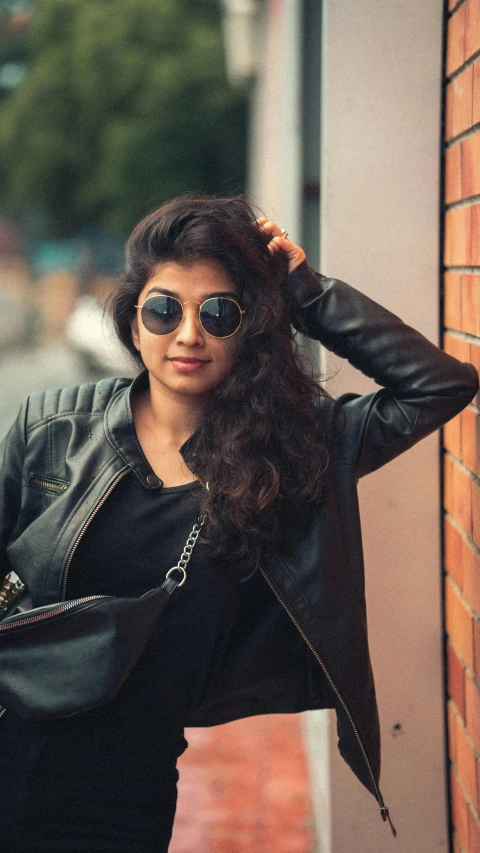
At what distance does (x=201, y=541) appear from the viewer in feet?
6.69

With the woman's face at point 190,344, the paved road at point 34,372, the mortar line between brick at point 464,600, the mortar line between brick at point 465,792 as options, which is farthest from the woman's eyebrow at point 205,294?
the paved road at point 34,372

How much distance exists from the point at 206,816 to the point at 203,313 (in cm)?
241

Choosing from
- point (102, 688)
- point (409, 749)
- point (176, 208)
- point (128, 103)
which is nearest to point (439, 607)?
point (409, 749)

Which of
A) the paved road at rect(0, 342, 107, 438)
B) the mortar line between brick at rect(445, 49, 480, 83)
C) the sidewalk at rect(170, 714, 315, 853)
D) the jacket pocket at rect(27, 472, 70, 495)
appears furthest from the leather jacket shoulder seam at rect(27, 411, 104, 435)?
the paved road at rect(0, 342, 107, 438)

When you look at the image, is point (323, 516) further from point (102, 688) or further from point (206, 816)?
point (206, 816)

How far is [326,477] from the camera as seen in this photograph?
2107 millimetres

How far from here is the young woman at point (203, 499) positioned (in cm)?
204

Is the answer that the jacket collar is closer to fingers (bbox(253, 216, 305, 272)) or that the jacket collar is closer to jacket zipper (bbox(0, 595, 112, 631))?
jacket zipper (bbox(0, 595, 112, 631))

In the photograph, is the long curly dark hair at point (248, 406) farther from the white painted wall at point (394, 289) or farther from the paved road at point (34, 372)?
the paved road at point (34, 372)

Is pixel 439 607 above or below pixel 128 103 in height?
below

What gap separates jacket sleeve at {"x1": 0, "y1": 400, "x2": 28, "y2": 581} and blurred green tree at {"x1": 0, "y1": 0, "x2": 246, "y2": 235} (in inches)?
712

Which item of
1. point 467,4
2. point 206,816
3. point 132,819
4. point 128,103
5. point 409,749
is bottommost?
point 206,816

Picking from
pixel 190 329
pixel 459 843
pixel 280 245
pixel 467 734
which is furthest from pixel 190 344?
pixel 459 843

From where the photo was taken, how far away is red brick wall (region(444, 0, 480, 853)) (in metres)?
2.22
